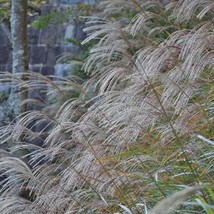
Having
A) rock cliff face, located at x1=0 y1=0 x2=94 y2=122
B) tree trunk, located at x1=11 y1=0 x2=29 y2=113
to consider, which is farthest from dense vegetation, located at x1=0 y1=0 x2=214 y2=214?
rock cliff face, located at x1=0 y1=0 x2=94 y2=122

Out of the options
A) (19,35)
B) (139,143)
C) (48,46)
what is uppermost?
(19,35)

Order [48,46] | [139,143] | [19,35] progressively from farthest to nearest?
[48,46]
[19,35]
[139,143]

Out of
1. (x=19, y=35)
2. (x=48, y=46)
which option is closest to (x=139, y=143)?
(x=19, y=35)

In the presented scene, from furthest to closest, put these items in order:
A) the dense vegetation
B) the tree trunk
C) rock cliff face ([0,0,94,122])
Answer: rock cliff face ([0,0,94,122]), the tree trunk, the dense vegetation

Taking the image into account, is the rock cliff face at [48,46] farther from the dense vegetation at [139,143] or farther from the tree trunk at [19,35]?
the dense vegetation at [139,143]

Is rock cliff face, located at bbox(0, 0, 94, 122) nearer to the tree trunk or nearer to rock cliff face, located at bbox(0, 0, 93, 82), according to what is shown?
rock cliff face, located at bbox(0, 0, 93, 82)

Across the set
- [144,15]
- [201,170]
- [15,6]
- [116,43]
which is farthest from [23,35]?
[201,170]

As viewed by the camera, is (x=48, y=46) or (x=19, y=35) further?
(x=48, y=46)

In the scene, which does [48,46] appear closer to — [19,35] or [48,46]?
[48,46]

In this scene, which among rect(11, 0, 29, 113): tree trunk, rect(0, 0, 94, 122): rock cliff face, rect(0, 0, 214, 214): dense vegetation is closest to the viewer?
rect(0, 0, 214, 214): dense vegetation

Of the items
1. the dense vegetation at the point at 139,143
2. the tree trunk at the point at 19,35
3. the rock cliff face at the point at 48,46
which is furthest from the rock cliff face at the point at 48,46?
the dense vegetation at the point at 139,143

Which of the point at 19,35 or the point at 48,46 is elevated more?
the point at 19,35

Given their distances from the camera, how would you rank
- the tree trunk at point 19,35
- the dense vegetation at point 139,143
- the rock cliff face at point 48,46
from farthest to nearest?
1. the rock cliff face at point 48,46
2. the tree trunk at point 19,35
3. the dense vegetation at point 139,143

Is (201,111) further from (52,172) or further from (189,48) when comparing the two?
(52,172)
